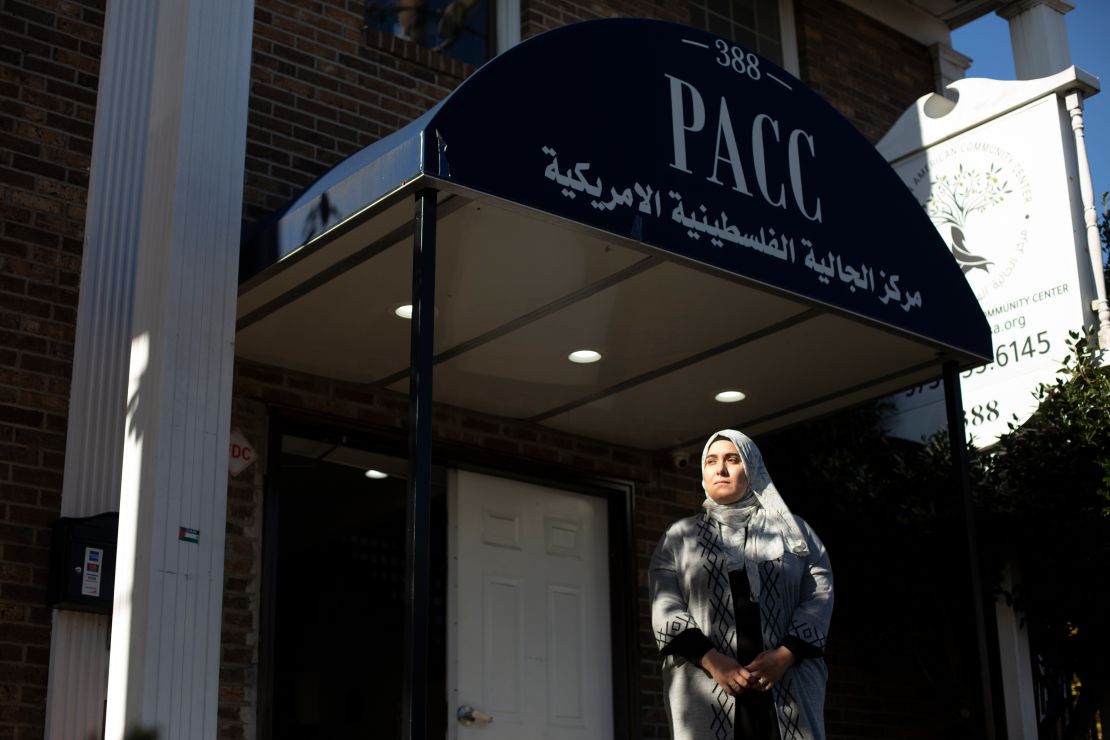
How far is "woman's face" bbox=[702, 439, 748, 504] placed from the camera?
5348 millimetres

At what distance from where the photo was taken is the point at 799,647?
5.05 metres

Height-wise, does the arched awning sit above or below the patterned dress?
above

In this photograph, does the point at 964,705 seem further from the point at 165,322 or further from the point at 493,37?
the point at 165,322

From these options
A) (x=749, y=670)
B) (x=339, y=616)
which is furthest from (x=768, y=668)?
(x=339, y=616)

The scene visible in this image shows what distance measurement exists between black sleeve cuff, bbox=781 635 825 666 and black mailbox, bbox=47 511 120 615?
269 centimetres

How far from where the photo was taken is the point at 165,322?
16.8 ft

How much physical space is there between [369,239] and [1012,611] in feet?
15.2

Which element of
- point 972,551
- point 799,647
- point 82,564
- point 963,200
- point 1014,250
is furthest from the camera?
point 963,200

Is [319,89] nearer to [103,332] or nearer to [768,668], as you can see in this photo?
[103,332]

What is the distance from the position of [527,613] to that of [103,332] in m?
2.76

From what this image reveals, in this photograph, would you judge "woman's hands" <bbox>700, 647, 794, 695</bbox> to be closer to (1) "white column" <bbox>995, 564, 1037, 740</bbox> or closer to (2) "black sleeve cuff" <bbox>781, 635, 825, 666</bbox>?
(2) "black sleeve cuff" <bbox>781, 635, 825, 666</bbox>

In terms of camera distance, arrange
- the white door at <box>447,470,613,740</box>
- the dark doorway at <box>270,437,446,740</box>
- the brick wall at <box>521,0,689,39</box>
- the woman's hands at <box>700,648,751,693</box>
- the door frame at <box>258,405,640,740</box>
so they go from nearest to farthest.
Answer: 1. the woman's hands at <box>700,648,751,693</box>
2. the door frame at <box>258,405,640,740</box>
3. the white door at <box>447,470,613,740</box>
4. the brick wall at <box>521,0,689,39</box>
5. the dark doorway at <box>270,437,446,740</box>

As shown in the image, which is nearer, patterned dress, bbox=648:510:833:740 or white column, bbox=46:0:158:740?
patterned dress, bbox=648:510:833:740

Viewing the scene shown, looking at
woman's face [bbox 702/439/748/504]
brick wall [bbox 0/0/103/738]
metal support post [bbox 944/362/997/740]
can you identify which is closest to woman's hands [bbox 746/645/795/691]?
woman's face [bbox 702/439/748/504]
